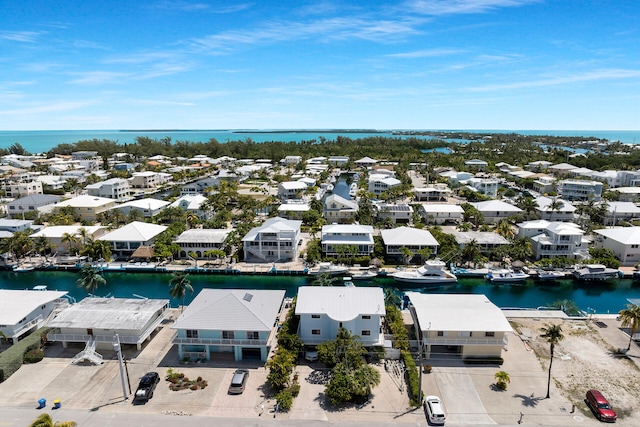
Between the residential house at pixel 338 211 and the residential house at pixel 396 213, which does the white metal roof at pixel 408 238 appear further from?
the residential house at pixel 338 211

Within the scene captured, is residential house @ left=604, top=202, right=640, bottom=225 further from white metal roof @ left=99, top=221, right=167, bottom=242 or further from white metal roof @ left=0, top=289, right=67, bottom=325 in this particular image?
white metal roof @ left=0, top=289, right=67, bottom=325

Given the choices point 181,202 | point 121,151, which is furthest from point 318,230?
point 121,151

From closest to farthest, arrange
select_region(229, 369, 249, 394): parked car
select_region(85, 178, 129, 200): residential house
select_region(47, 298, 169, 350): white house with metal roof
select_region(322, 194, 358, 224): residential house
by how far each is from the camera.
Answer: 1. select_region(229, 369, 249, 394): parked car
2. select_region(47, 298, 169, 350): white house with metal roof
3. select_region(322, 194, 358, 224): residential house
4. select_region(85, 178, 129, 200): residential house

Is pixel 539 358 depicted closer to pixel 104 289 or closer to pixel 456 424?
pixel 456 424

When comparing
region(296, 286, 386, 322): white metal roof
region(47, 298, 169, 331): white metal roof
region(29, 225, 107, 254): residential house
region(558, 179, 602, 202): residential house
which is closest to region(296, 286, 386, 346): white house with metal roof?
region(296, 286, 386, 322): white metal roof

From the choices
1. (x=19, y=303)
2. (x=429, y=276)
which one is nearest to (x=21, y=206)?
(x=19, y=303)

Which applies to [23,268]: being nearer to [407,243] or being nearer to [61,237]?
[61,237]
